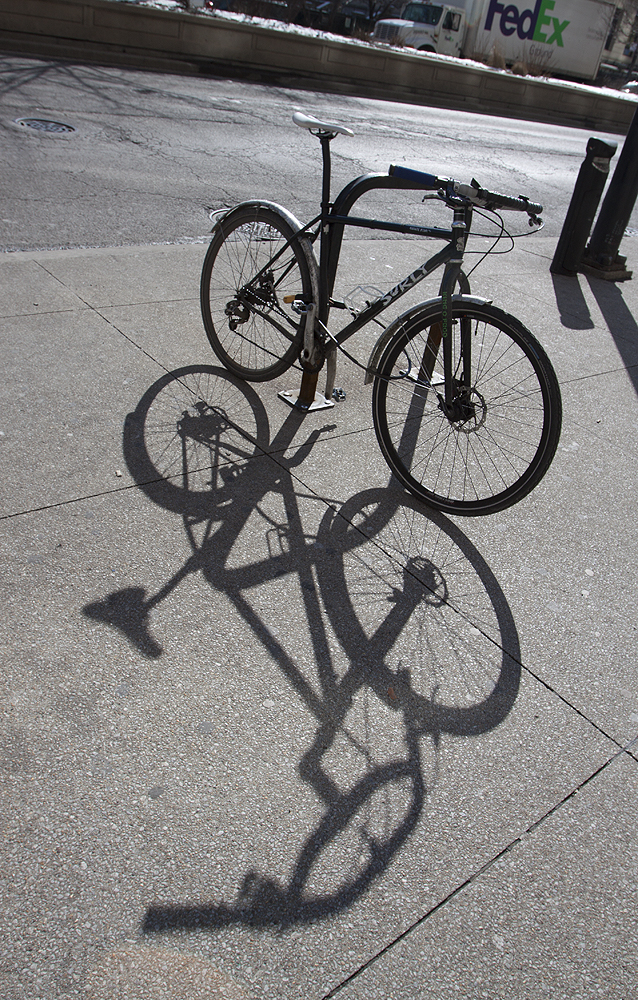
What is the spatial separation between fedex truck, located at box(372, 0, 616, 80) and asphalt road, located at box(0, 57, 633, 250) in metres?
16.2

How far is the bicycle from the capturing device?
3.41m

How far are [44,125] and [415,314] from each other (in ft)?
28.2

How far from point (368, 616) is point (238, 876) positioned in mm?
1176

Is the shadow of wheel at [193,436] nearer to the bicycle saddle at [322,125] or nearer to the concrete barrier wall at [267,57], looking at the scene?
the bicycle saddle at [322,125]

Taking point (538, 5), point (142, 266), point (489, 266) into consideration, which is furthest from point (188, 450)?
point (538, 5)

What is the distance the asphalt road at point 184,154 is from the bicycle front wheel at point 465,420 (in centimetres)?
355

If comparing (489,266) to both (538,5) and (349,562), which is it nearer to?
(349,562)

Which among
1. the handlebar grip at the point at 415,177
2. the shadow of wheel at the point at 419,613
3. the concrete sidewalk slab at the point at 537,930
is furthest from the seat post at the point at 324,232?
the concrete sidewalk slab at the point at 537,930

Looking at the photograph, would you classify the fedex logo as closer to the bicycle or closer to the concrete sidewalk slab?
the bicycle

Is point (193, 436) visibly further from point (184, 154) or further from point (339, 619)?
point (184, 154)

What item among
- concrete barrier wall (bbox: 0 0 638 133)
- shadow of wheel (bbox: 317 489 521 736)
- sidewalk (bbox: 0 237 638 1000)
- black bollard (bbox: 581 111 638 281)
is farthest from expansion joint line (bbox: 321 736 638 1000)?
concrete barrier wall (bbox: 0 0 638 133)

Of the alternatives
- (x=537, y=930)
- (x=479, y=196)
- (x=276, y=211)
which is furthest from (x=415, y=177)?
(x=537, y=930)

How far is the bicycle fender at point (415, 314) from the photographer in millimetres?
3350

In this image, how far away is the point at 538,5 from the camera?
34875 millimetres
